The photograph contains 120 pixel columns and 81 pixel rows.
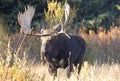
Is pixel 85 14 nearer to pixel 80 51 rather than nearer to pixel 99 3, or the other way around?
pixel 99 3

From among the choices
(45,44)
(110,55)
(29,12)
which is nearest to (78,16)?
(110,55)

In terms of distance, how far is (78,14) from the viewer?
23.3 metres

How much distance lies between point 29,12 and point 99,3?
17.5 m

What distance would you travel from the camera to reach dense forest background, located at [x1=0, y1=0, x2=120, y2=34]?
21.7 metres

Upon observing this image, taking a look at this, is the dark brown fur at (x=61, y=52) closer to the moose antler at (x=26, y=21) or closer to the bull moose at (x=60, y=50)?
the bull moose at (x=60, y=50)

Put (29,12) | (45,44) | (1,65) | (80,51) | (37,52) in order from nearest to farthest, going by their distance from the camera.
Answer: (1,65), (29,12), (45,44), (80,51), (37,52)

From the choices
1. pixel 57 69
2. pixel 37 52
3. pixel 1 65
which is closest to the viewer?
pixel 1 65

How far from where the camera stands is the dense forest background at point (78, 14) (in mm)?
21672

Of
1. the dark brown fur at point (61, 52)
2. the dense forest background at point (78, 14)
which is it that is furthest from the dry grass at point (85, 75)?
the dense forest background at point (78, 14)

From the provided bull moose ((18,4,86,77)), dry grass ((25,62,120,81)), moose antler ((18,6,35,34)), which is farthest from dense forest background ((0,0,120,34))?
moose antler ((18,6,35,34))

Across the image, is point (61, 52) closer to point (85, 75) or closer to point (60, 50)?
point (60, 50)

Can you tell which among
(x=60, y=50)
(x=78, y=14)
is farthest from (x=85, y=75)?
(x=78, y=14)

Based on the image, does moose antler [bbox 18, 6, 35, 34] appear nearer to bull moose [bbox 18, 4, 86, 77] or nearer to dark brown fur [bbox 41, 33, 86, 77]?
bull moose [bbox 18, 4, 86, 77]

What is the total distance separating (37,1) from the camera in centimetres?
2280
